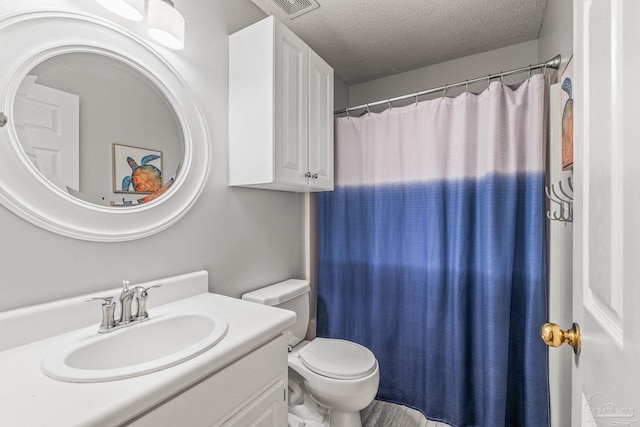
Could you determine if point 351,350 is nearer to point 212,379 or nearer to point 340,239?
point 340,239

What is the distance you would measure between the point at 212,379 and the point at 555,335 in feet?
2.72

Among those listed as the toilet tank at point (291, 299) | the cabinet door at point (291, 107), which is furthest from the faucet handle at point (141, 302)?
the cabinet door at point (291, 107)

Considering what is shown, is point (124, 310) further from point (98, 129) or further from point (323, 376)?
point (323, 376)

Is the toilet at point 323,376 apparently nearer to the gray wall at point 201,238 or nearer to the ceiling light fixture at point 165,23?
the gray wall at point 201,238

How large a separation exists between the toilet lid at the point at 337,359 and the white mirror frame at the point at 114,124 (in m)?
0.98

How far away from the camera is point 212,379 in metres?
0.76

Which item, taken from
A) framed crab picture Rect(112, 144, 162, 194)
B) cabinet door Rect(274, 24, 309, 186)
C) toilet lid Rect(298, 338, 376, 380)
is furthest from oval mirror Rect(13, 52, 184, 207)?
toilet lid Rect(298, 338, 376, 380)

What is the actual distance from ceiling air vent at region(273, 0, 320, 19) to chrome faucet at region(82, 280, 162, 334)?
1644 millimetres

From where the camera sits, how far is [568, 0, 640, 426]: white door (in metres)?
0.38

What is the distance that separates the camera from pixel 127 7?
1.02m

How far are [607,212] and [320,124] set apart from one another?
4.73 feet

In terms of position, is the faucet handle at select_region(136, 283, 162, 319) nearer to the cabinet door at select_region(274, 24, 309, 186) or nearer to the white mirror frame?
the white mirror frame

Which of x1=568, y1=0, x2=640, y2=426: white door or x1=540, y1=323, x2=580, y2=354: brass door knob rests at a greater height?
x1=568, y1=0, x2=640, y2=426: white door

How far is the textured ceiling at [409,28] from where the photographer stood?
1.66 m
